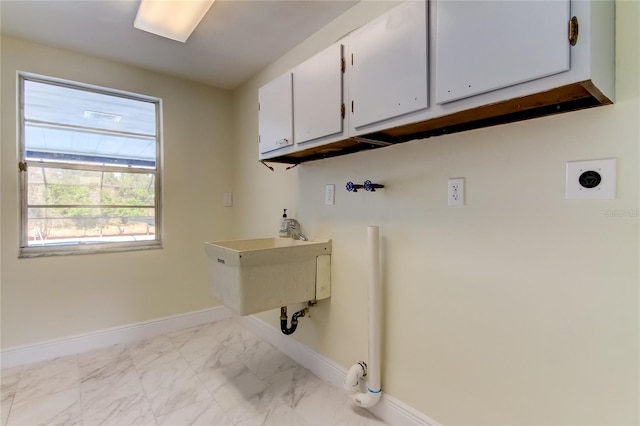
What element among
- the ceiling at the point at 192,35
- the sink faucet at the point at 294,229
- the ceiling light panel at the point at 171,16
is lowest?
the sink faucet at the point at 294,229

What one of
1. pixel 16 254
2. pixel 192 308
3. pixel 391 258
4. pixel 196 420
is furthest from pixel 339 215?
pixel 16 254

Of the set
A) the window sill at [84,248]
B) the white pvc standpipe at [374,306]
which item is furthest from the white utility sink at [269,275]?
the window sill at [84,248]

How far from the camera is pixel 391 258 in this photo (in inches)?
63.2

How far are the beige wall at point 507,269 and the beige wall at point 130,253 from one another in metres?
1.65

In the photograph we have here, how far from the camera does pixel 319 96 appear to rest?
1615 millimetres

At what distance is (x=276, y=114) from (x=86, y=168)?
1675 mm

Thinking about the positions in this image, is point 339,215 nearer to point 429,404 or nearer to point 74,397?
point 429,404

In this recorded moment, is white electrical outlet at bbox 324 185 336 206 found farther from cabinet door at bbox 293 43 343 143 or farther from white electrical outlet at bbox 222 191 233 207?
white electrical outlet at bbox 222 191 233 207

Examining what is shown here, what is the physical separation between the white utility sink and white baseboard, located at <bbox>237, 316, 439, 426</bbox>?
0.47 metres

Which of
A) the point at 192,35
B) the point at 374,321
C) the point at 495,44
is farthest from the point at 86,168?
the point at 495,44

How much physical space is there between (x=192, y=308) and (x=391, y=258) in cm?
215

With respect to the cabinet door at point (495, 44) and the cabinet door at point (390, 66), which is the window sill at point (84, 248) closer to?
the cabinet door at point (390, 66)

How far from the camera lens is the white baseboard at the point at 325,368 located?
60.2 inches

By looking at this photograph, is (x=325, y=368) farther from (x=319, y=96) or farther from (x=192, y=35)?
(x=192, y=35)
